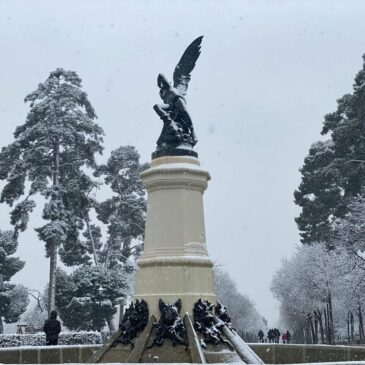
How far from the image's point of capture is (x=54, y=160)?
4544 centimetres

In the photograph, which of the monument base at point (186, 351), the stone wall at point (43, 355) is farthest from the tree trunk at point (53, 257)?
the monument base at point (186, 351)

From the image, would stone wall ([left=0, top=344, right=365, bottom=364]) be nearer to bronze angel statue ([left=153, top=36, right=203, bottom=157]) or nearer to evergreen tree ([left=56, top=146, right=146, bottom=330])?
bronze angel statue ([left=153, top=36, right=203, bottom=157])

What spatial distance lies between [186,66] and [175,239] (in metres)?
3.75

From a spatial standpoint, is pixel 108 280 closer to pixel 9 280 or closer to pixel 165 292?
pixel 9 280

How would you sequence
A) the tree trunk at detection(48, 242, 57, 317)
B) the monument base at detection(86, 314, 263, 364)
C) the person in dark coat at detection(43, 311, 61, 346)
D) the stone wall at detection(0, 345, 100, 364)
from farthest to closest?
the tree trunk at detection(48, 242, 57, 317), the person in dark coat at detection(43, 311, 61, 346), the stone wall at detection(0, 345, 100, 364), the monument base at detection(86, 314, 263, 364)

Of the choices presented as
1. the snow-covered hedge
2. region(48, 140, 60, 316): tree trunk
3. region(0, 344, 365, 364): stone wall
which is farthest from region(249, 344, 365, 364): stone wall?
region(48, 140, 60, 316): tree trunk

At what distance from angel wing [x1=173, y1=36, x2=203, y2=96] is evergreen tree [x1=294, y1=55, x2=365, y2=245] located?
119 feet

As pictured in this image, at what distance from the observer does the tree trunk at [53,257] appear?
41331 mm

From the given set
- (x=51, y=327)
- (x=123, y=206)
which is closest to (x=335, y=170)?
(x=123, y=206)

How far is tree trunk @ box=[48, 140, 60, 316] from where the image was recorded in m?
41.3

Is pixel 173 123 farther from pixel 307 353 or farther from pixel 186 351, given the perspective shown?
pixel 307 353

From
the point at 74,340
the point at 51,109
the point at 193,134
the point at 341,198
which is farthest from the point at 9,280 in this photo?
the point at 193,134

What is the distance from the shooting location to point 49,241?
43438mm

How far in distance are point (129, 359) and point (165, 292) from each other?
4.53 ft
